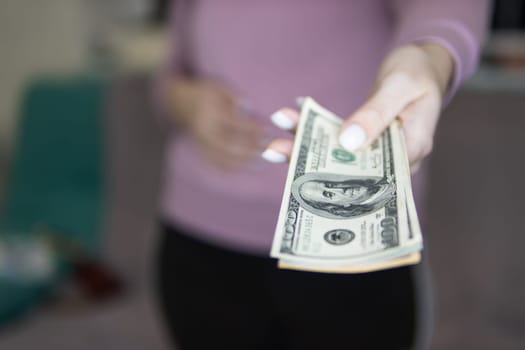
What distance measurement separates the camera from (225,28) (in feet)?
2.29

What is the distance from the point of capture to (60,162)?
1961mm

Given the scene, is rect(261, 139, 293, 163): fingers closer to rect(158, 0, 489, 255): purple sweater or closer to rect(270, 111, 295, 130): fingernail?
rect(270, 111, 295, 130): fingernail

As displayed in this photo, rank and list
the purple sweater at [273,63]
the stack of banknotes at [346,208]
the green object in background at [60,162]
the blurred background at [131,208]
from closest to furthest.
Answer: the stack of banknotes at [346,208], the purple sweater at [273,63], the blurred background at [131,208], the green object in background at [60,162]

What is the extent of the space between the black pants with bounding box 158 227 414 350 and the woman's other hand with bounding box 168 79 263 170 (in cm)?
11

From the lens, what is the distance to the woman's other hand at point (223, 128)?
68 centimetres

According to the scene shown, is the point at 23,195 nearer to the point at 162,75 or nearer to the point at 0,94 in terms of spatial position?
the point at 0,94

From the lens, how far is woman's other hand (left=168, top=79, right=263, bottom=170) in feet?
2.24

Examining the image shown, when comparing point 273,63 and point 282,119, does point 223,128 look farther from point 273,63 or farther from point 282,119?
point 282,119

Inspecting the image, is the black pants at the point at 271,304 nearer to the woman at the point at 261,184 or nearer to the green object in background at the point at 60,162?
the woman at the point at 261,184

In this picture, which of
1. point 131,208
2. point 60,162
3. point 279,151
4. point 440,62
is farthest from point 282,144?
point 60,162

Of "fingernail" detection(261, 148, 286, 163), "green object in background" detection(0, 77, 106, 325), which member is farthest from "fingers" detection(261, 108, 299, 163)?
"green object in background" detection(0, 77, 106, 325)

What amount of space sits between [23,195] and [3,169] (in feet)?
2.43

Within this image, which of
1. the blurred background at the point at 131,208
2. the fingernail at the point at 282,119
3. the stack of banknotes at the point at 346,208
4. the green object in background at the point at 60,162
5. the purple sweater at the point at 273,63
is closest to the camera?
the stack of banknotes at the point at 346,208

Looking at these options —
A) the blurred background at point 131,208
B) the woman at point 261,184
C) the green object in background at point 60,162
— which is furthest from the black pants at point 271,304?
the green object in background at point 60,162
